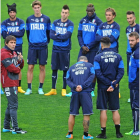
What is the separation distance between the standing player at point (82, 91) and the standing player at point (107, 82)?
0.23 metres

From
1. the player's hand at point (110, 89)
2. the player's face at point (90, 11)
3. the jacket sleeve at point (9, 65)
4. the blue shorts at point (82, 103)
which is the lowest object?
A: the blue shorts at point (82, 103)

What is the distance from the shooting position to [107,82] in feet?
30.2

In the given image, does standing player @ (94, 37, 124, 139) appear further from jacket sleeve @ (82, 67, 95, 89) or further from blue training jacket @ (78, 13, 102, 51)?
blue training jacket @ (78, 13, 102, 51)

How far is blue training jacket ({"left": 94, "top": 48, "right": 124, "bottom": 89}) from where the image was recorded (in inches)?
362

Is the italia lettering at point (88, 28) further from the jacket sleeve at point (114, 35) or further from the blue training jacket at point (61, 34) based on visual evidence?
the jacket sleeve at point (114, 35)

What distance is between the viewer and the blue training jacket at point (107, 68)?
9.20m

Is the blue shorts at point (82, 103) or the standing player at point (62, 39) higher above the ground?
the standing player at point (62, 39)

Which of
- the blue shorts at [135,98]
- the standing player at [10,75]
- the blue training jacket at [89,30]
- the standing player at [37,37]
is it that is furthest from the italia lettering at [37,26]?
the blue shorts at [135,98]

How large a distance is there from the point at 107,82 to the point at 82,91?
57 cm

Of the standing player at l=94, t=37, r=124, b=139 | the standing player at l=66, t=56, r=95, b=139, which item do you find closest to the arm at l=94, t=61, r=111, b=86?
the standing player at l=94, t=37, r=124, b=139

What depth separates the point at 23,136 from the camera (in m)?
9.35

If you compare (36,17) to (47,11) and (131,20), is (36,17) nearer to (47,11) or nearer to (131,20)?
(131,20)

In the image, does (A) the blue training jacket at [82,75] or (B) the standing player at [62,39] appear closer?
(A) the blue training jacket at [82,75]

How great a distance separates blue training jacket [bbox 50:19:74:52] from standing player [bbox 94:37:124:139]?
3.16 meters
